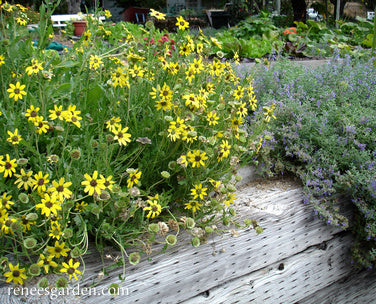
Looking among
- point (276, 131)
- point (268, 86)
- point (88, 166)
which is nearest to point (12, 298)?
point (88, 166)

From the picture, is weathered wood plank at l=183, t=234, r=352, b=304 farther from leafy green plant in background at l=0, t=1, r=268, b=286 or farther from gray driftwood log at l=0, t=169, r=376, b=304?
leafy green plant in background at l=0, t=1, r=268, b=286

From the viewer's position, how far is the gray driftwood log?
1.43 m

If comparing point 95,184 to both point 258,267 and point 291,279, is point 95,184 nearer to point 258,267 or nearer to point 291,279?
point 258,267

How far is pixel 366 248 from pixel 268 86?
4.47 ft

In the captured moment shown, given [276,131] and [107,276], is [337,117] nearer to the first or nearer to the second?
[276,131]

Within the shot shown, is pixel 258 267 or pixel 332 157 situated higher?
pixel 332 157

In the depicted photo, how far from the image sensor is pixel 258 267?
72.4 inches

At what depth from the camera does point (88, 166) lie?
1329 mm

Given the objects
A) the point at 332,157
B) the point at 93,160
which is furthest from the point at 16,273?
the point at 332,157

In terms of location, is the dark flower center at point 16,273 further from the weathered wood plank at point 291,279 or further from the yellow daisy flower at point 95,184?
the weathered wood plank at point 291,279

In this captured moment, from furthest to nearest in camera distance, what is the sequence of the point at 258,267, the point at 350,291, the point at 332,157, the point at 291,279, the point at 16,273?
the point at 350,291 → the point at 332,157 → the point at 291,279 → the point at 258,267 → the point at 16,273

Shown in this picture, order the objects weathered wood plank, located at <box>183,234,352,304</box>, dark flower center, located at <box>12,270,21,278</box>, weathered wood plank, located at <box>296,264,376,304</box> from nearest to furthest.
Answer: dark flower center, located at <box>12,270,21,278</box>
weathered wood plank, located at <box>183,234,352,304</box>
weathered wood plank, located at <box>296,264,376,304</box>

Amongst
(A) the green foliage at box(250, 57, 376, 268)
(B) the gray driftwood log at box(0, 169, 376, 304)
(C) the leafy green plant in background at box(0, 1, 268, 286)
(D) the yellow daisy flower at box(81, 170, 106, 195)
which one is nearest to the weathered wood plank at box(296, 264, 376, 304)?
(B) the gray driftwood log at box(0, 169, 376, 304)

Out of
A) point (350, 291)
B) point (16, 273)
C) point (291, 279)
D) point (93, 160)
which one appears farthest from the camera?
point (350, 291)
